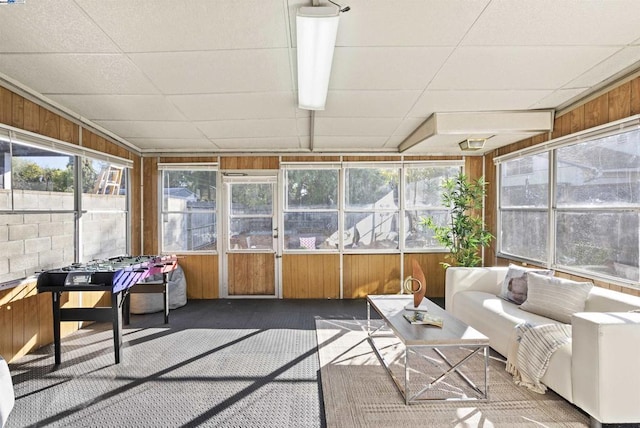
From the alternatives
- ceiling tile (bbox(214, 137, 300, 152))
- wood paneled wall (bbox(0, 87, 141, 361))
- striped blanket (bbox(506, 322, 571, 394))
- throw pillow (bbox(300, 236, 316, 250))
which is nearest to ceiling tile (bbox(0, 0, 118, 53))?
wood paneled wall (bbox(0, 87, 141, 361))

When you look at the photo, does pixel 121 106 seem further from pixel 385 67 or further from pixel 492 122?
pixel 492 122

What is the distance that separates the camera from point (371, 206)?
597cm

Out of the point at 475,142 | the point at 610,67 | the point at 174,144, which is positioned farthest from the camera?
the point at 174,144

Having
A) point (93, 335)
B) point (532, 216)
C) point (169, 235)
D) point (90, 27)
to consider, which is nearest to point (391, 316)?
point (532, 216)

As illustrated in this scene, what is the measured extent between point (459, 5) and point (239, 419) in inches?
111

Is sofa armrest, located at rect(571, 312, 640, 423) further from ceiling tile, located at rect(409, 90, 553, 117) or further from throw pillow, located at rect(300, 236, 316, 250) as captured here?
throw pillow, located at rect(300, 236, 316, 250)

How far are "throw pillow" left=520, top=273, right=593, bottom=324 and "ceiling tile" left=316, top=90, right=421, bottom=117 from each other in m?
2.10

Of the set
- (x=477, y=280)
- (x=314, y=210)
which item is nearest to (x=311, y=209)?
(x=314, y=210)

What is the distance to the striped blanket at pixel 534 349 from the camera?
104 inches

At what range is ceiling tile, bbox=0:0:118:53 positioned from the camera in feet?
6.53

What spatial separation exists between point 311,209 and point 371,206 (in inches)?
38.2

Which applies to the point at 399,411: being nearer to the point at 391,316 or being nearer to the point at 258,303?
the point at 391,316

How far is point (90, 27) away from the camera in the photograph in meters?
2.18

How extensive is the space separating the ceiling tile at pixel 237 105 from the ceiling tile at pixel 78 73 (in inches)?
16.2
